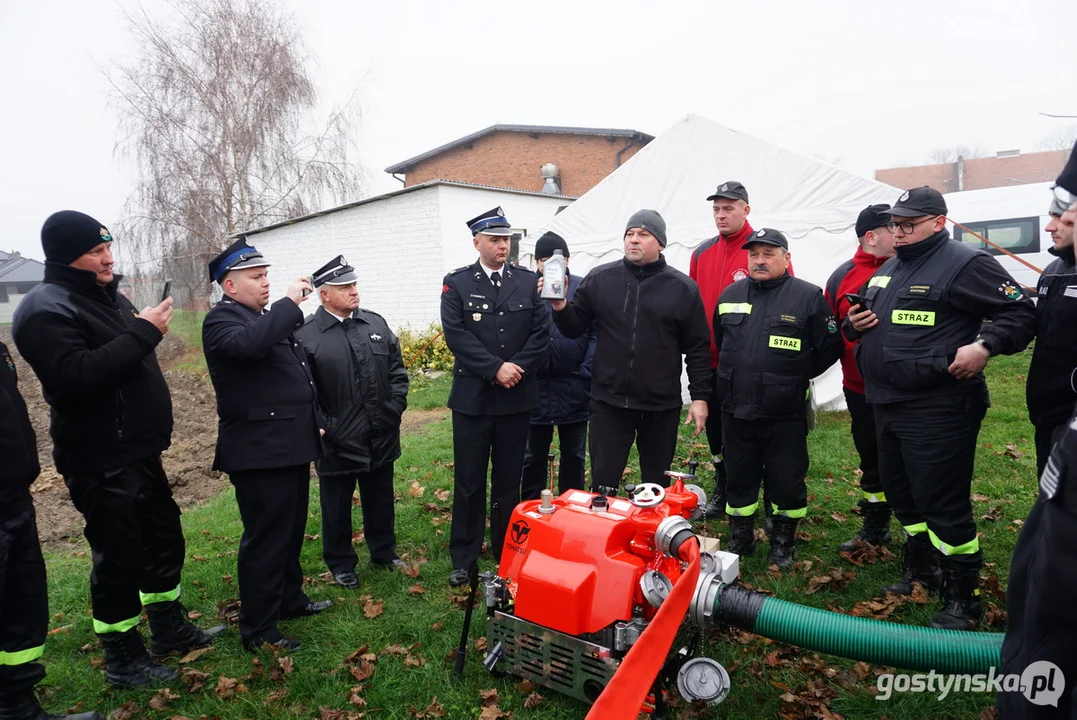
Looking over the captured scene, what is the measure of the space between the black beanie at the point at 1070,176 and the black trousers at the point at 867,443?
3.61m

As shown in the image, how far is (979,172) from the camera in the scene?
44406mm

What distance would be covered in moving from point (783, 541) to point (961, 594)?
1.11 m

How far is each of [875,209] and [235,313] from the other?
437 cm

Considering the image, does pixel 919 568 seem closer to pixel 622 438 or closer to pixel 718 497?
pixel 718 497

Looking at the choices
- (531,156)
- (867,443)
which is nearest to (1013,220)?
(867,443)

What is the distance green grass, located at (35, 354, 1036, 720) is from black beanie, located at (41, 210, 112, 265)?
2270 mm

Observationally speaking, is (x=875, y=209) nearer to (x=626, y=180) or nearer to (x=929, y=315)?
(x=929, y=315)

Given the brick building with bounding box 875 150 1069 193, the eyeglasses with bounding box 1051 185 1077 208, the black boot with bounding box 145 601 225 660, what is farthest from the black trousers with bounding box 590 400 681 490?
the brick building with bounding box 875 150 1069 193

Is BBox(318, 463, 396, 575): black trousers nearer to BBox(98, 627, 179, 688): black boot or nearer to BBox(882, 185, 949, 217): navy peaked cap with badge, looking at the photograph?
BBox(98, 627, 179, 688): black boot

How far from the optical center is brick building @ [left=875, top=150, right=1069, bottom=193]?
40125mm

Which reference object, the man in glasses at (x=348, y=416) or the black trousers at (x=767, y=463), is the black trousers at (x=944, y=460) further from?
the man in glasses at (x=348, y=416)

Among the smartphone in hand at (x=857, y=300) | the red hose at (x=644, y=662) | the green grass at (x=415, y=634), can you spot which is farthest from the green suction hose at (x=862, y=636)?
the smartphone in hand at (x=857, y=300)

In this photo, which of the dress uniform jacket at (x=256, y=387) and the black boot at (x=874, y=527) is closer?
the dress uniform jacket at (x=256, y=387)

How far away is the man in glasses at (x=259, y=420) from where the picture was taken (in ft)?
Answer: 11.6
